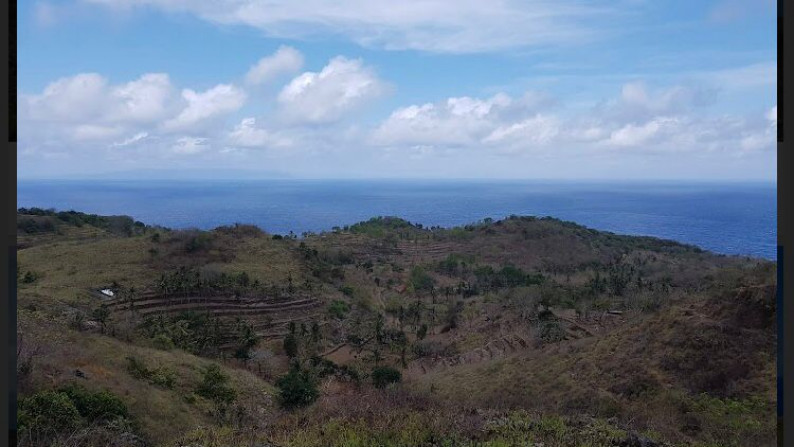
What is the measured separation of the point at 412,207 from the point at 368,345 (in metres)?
98.3

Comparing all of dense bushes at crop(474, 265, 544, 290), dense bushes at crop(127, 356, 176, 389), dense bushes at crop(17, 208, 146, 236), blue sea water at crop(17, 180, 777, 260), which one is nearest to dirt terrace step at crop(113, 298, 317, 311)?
dense bushes at crop(127, 356, 176, 389)

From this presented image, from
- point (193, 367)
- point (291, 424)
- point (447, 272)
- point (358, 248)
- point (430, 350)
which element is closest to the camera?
point (291, 424)

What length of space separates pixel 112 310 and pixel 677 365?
64.7 ft

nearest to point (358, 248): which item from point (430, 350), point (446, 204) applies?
point (430, 350)

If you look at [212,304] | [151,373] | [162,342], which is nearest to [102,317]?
[162,342]

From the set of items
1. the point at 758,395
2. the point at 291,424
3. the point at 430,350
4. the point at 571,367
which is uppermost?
the point at 291,424

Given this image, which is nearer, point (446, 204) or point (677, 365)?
point (677, 365)

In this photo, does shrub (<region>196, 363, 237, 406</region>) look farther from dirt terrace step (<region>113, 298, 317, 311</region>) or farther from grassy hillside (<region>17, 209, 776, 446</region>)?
dirt terrace step (<region>113, 298, 317, 311</region>)

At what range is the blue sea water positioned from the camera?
197ft

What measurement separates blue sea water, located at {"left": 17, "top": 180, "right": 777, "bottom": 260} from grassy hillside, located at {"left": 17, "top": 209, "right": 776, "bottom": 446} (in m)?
15.2

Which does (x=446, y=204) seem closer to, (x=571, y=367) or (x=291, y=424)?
(x=571, y=367)

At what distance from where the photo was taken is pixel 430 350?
20.2m

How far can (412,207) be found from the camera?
119 m

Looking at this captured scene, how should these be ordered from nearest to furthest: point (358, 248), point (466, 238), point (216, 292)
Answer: point (216, 292), point (358, 248), point (466, 238)
